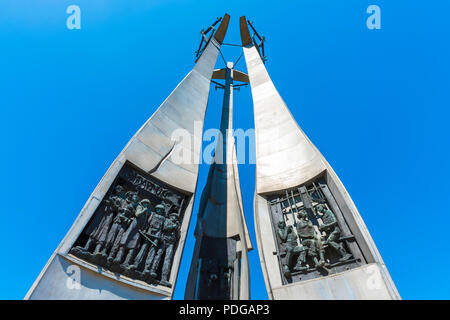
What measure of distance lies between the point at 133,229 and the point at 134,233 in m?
0.09

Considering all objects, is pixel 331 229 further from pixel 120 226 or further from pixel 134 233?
pixel 120 226

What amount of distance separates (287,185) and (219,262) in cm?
308

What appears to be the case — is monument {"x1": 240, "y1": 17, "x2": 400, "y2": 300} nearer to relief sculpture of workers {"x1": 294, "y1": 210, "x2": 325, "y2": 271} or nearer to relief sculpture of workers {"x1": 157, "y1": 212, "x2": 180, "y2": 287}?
relief sculpture of workers {"x1": 294, "y1": 210, "x2": 325, "y2": 271}

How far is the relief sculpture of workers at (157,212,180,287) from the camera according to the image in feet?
17.1

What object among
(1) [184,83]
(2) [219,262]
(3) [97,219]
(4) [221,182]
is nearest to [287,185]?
(2) [219,262]

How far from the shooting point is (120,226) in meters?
5.20

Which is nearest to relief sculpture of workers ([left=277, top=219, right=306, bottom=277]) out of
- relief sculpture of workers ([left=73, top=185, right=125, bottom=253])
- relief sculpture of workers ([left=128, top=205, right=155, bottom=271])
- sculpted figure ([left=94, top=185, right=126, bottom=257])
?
relief sculpture of workers ([left=128, top=205, right=155, bottom=271])

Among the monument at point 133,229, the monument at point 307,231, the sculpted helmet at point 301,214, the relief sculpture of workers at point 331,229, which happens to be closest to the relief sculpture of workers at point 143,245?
the monument at point 133,229

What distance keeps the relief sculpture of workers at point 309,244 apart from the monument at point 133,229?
2.73 metres

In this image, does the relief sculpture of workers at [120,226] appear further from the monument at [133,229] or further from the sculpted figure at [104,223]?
the sculpted figure at [104,223]

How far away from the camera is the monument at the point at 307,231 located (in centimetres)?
471

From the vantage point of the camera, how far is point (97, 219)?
5062mm

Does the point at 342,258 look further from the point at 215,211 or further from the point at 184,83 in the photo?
the point at 184,83

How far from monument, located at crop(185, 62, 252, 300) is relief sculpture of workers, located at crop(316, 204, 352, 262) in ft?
6.31
